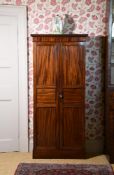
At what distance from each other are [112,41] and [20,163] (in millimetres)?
2043

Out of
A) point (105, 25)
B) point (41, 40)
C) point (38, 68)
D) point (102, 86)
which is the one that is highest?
point (105, 25)

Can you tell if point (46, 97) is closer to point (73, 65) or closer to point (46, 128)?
point (46, 128)

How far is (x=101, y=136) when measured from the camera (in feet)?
13.7

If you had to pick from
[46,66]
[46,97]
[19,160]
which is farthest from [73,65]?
[19,160]

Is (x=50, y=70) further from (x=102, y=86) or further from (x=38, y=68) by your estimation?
(x=102, y=86)

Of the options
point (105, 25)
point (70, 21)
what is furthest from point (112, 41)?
point (70, 21)

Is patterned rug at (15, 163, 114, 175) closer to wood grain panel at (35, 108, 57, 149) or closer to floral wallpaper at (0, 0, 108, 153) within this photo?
wood grain panel at (35, 108, 57, 149)

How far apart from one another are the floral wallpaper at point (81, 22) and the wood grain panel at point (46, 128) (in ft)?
1.32

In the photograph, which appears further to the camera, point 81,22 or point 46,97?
point 81,22

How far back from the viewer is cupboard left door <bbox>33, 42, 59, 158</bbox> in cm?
363

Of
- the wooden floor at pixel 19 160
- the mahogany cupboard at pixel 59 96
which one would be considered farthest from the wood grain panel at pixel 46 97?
the wooden floor at pixel 19 160

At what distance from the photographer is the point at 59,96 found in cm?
368

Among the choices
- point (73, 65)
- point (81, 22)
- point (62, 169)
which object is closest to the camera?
point (62, 169)

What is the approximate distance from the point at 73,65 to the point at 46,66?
362mm
